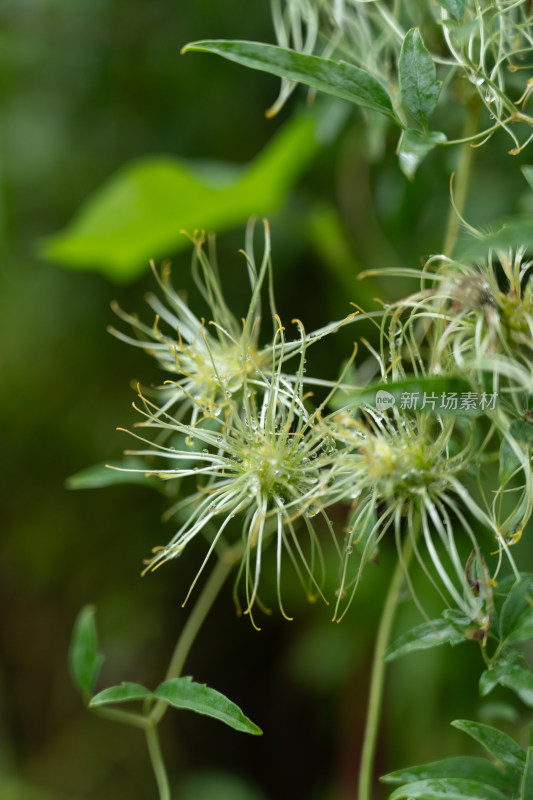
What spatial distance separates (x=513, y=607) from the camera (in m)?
0.39

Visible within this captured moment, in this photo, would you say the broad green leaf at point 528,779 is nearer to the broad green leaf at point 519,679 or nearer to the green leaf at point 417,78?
the broad green leaf at point 519,679

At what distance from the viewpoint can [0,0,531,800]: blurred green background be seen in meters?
0.95

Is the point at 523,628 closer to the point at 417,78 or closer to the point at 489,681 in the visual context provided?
the point at 489,681

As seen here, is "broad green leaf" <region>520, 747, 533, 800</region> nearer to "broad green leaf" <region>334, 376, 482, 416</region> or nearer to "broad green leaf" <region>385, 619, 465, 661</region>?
"broad green leaf" <region>385, 619, 465, 661</region>

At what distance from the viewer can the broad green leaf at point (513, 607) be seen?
384 mm

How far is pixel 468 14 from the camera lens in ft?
1.49

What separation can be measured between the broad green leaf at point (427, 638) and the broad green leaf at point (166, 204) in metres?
0.57

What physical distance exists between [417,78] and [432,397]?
0.55 feet

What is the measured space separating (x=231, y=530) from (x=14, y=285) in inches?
21.6

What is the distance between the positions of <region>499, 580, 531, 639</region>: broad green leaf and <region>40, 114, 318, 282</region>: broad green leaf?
23.1 inches

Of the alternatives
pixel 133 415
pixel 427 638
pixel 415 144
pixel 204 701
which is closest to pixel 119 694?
pixel 204 701

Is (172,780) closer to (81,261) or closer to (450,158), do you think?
(81,261)

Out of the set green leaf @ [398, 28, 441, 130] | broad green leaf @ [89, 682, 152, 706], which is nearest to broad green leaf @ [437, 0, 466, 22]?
green leaf @ [398, 28, 441, 130]

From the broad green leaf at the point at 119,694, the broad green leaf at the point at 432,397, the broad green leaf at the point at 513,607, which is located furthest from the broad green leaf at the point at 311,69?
the broad green leaf at the point at 119,694
